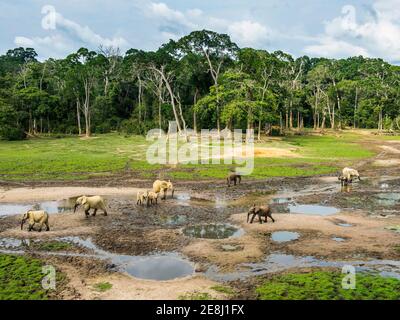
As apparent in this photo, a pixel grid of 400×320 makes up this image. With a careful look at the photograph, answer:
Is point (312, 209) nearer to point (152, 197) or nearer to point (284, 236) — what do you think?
point (284, 236)

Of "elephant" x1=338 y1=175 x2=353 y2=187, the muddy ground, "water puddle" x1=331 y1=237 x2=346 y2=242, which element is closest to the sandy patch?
"elephant" x1=338 y1=175 x2=353 y2=187

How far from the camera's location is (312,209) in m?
24.0

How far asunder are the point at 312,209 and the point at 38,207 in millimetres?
15357

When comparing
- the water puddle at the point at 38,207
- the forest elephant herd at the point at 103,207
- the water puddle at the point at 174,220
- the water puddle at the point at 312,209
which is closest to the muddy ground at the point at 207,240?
the water puddle at the point at 174,220

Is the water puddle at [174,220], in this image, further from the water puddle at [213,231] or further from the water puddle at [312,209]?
the water puddle at [312,209]

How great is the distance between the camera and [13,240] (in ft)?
60.2

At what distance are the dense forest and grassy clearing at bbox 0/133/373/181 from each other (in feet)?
35.5

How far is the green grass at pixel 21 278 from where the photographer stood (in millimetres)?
12801

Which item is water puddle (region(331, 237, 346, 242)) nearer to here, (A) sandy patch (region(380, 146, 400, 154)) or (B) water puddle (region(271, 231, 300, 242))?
(B) water puddle (region(271, 231, 300, 242))

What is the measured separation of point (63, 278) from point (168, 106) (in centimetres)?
6482

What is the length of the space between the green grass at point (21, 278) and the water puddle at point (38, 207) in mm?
7973

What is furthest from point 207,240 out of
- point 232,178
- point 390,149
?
point 390,149
